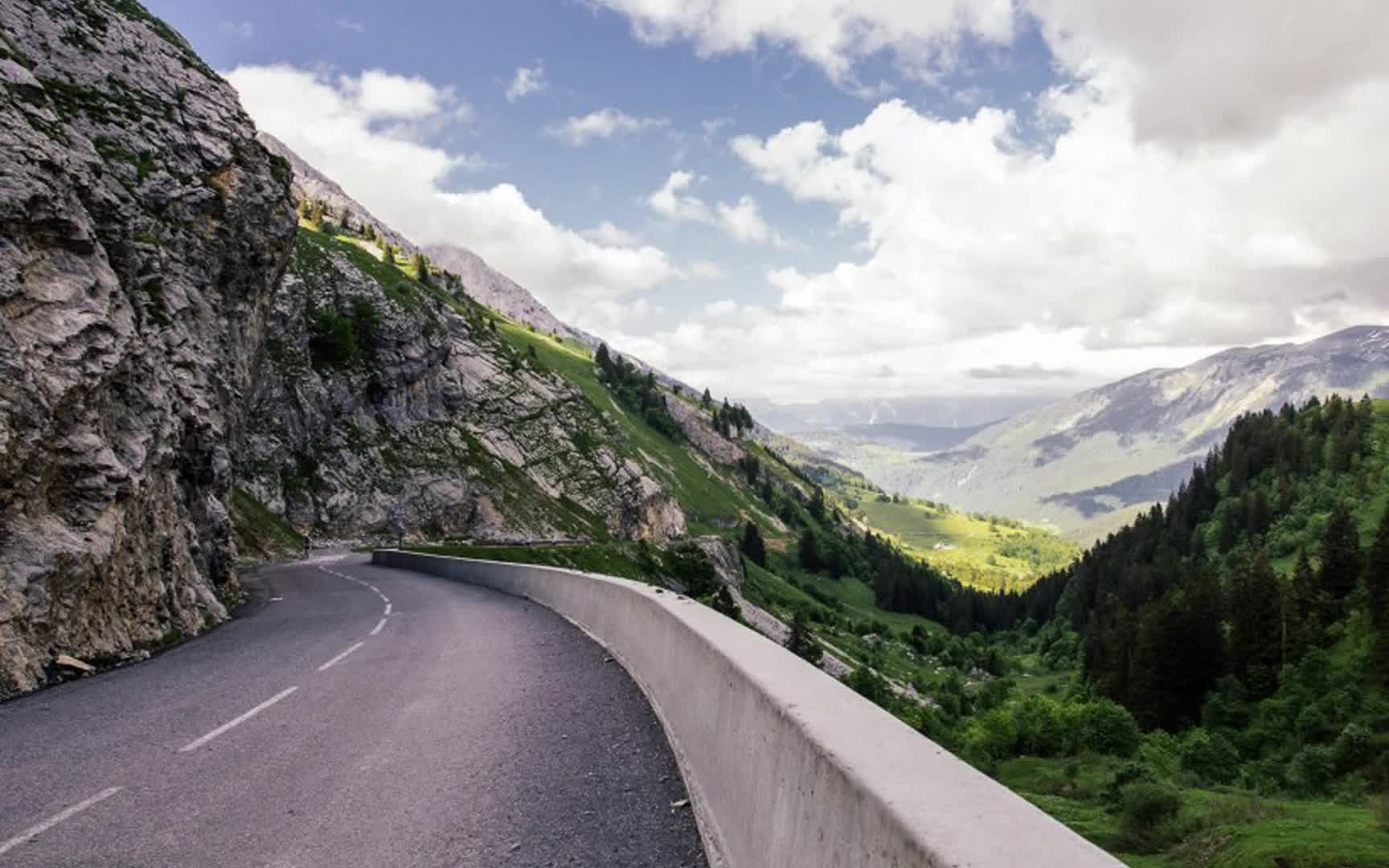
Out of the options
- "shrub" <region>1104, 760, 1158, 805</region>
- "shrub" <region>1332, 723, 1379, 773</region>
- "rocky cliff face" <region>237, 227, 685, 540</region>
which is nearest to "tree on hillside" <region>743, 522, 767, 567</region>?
"rocky cliff face" <region>237, 227, 685, 540</region>

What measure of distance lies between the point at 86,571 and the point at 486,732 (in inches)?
451

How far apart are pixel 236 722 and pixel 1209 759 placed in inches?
2789

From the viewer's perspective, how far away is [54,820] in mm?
6766

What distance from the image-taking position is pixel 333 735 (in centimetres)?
973

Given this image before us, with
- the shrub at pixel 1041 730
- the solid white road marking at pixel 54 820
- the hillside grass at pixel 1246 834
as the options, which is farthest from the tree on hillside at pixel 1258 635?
the solid white road marking at pixel 54 820

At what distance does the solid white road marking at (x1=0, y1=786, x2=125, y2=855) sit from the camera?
624 cm

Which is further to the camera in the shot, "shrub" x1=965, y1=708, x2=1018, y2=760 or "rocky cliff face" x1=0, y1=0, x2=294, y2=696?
"shrub" x1=965, y1=708, x2=1018, y2=760

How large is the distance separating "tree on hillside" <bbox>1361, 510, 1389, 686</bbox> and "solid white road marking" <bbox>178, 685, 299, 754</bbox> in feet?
296

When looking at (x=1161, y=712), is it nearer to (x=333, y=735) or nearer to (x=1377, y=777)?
(x=1377, y=777)

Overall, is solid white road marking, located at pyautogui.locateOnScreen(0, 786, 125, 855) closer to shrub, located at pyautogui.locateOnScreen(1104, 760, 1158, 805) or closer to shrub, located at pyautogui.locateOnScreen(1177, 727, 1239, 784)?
shrub, located at pyautogui.locateOnScreen(1104, 760, 1158, 805)

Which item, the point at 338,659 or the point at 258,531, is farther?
the point at 258,531

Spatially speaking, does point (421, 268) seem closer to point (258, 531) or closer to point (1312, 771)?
point (258, 531)

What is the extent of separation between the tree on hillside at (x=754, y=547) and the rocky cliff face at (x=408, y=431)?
158 ft

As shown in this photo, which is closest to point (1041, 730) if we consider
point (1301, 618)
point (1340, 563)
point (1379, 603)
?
point (1379, 603)
